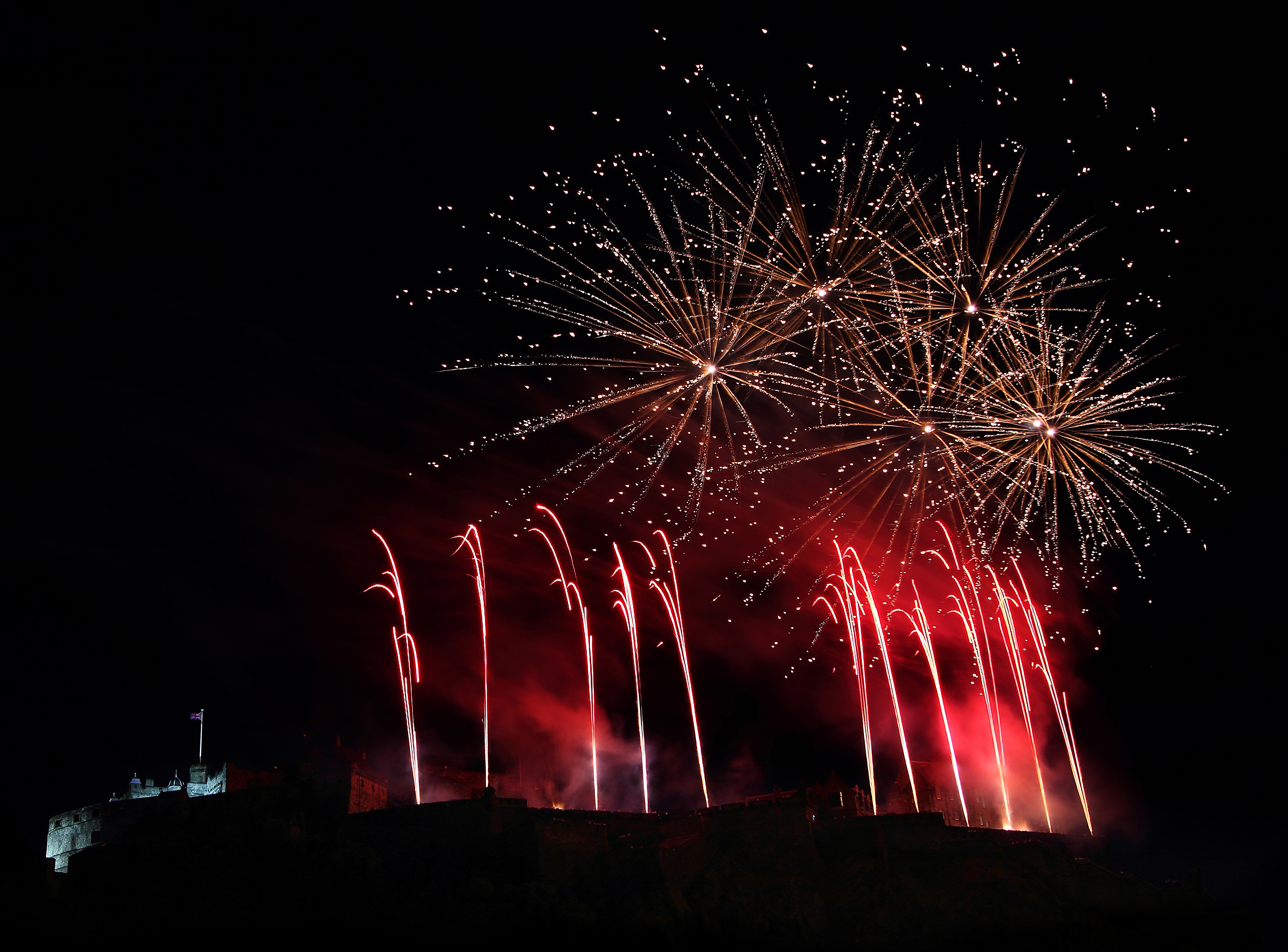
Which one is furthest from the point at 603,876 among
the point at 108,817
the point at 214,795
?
the point at 108,817

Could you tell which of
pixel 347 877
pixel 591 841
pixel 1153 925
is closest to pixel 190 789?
pixel 347 877

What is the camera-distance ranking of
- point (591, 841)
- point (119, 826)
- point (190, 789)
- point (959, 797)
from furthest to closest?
point (959, 797) → point (190, 789) → point (119, 826) → point (591, 841)

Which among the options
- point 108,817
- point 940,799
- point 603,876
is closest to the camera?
point 603,876

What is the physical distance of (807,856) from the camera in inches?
1395

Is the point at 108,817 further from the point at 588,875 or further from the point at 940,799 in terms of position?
the point at 940,799

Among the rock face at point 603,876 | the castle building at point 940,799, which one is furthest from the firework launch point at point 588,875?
the castle building at point 940,799

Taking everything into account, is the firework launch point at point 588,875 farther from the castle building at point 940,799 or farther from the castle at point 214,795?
the castle building at point 940,799

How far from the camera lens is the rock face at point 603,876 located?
3153 cm

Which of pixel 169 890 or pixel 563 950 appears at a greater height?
pixel 169 890

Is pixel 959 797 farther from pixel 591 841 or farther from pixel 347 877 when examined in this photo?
pixel 347 877

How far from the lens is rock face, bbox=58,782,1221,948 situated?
3153 cm

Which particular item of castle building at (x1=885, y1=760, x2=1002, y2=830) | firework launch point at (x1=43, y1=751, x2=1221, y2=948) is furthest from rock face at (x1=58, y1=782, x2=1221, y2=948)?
castle building at (x1=885, y1=760, x2=1002, y2=830)

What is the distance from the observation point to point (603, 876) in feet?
111

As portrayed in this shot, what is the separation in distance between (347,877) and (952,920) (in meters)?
19.8
